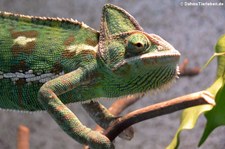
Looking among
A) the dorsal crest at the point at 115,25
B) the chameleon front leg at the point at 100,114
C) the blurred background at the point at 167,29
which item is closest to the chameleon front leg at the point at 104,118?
the chameleon front leg at the point at 100,114

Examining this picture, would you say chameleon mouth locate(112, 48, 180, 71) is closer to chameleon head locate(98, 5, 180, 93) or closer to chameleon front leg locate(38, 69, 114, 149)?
chameleon head locate(98, 5, 180, 93)

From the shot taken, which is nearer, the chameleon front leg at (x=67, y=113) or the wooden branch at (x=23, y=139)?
the chameleon front leg at (x=67, y=113)

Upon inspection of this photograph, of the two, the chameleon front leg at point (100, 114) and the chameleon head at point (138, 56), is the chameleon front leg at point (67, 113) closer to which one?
the chameleon head at point (138, 56)

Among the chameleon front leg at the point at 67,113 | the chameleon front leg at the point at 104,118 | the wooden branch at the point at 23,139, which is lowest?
the wooden branch at the point at 23,139

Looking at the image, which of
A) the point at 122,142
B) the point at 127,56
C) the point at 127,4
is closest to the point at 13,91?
the point at 127,56

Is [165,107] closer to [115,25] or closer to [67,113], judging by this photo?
[67,113]

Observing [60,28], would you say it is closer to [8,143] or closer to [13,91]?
[13,91]

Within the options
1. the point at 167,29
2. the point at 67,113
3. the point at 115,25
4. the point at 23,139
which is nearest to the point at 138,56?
the point at 115,25
